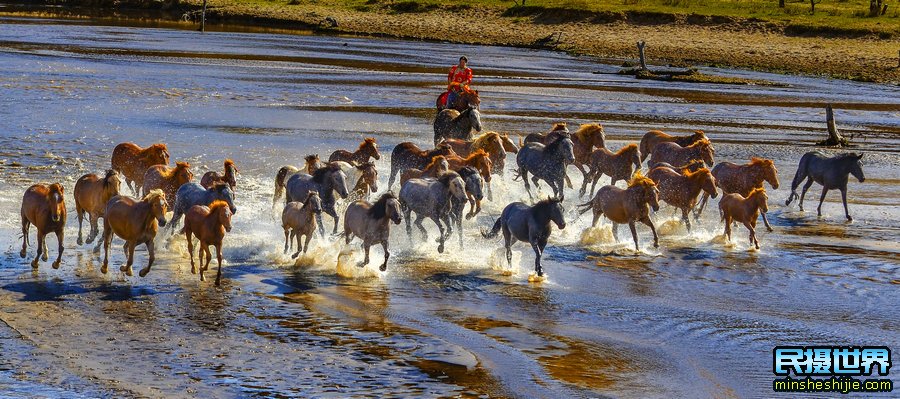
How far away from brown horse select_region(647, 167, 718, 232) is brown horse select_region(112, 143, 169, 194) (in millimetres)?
7898

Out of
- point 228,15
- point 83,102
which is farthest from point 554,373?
point 228,15

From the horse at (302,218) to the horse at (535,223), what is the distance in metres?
2.62

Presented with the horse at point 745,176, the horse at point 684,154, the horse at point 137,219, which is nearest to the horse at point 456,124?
the horse at point 684,154

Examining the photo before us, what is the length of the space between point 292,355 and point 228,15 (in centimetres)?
7611

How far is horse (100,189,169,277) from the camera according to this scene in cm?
1380

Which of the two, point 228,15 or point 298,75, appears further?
→ point 228,15

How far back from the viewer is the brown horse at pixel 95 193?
14.8m

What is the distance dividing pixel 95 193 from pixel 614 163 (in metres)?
9.41

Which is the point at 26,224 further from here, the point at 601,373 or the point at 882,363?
the point at 882,363

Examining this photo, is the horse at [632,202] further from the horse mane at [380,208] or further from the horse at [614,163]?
the horse mane at [380,208]

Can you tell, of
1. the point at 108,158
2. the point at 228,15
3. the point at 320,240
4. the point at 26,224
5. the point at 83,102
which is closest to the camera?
the point at 26,224

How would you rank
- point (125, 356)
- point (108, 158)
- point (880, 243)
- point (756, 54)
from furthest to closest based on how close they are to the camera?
point (756, 54) → point (108, 158) → point (880, 243) → point (125, 356)

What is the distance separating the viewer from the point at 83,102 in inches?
1308

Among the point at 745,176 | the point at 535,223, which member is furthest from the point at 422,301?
the point at 745,176
